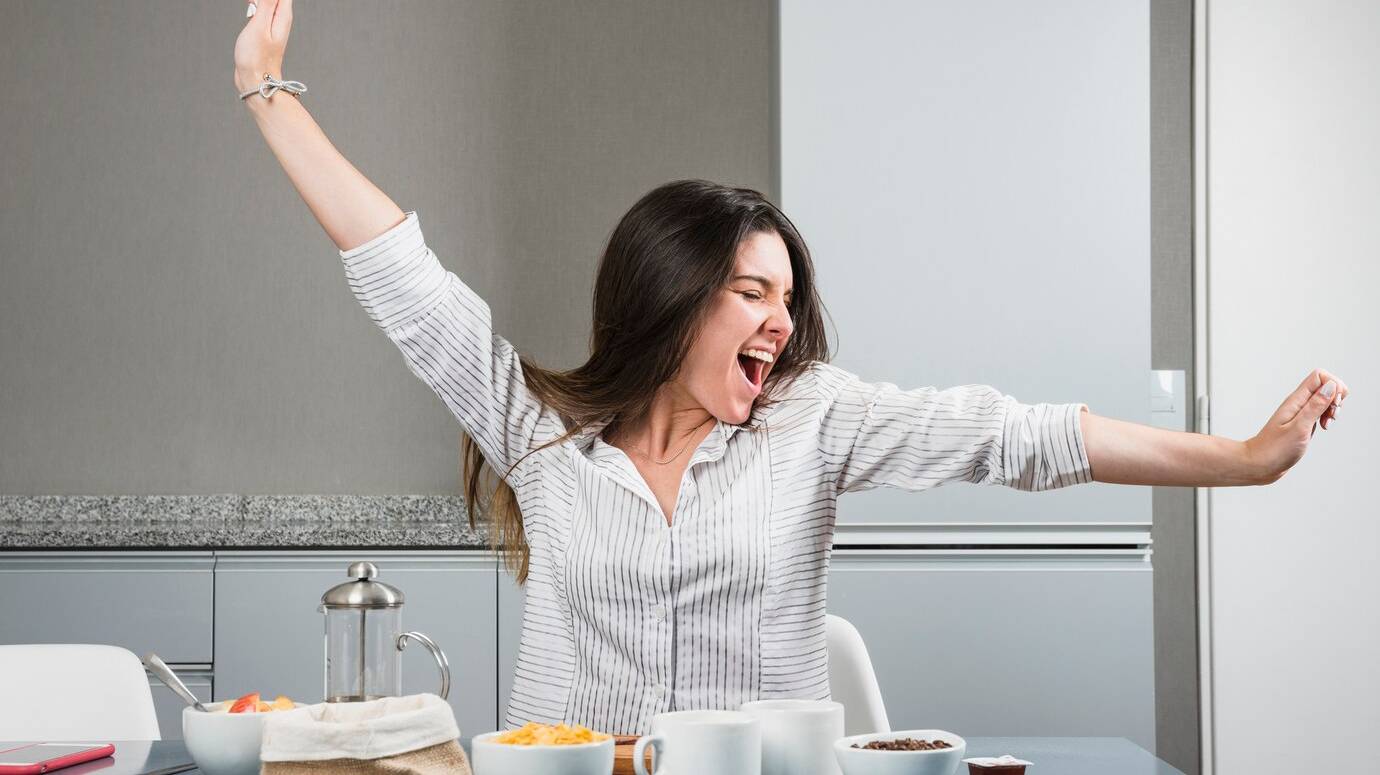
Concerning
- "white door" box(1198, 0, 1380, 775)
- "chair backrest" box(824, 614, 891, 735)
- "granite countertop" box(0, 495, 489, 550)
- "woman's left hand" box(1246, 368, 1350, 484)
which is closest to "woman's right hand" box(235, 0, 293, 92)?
"chair backrest" box(824, 614, 891, 735)

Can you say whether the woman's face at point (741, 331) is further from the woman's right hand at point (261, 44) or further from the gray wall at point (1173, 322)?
the gray wall at point (1173, 322)

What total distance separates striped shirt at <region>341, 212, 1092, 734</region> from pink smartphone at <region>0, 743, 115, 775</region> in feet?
1.34

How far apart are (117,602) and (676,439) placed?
4.93 feet

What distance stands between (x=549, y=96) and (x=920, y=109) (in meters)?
1.03

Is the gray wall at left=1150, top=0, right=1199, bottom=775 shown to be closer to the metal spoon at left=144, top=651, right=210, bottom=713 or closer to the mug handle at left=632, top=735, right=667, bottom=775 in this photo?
the mug handle at left=632, top=735, right=667, bottom=775

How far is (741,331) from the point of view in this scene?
1.40 m

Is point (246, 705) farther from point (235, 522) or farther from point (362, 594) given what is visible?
point (235, 522)

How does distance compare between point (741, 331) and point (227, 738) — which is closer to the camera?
point (227, 738)

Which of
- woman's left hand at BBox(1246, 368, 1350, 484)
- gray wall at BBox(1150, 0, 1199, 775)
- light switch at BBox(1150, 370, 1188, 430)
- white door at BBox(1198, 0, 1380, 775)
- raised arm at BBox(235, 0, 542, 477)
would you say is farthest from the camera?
gray wall at BBox(1150, 0, 1199, 775)

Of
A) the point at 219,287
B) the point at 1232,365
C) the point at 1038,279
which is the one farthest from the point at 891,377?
the point at 219,287

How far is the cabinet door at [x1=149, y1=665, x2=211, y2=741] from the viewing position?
243cm

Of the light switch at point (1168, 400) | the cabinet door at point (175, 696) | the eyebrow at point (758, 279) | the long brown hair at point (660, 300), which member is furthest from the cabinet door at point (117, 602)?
the light switch at point (1168, 400)

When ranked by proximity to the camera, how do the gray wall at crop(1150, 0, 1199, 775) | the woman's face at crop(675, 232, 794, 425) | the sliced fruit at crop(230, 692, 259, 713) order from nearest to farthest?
the sliced fruit at crop(230, 692, 259, 713)
the woman's face at crop(675, 232, 794, 425)
the gray wall at crop(1150, 0, 1199, 775)

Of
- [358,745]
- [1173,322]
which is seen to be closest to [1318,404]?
[358,745]
